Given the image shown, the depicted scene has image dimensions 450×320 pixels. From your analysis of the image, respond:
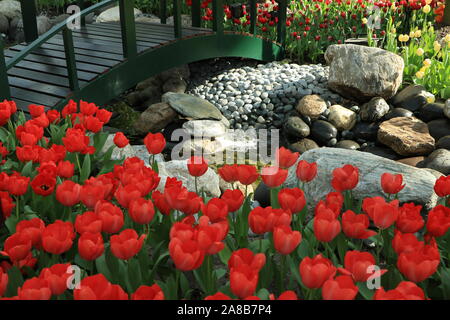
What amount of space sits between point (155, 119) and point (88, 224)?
5669 mm

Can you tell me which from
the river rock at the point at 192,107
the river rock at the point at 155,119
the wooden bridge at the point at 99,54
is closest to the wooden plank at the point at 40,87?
Answer: the wooden bridge at the point at 99,54

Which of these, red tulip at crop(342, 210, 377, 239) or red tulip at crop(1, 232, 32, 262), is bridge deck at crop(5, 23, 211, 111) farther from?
red tulip at crop(342, 210, 377, 239)

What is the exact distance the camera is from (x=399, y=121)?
21.2 feet

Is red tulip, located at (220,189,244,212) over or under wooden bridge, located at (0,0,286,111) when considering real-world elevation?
over

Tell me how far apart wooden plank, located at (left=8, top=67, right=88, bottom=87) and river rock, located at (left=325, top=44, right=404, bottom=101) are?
3.41m

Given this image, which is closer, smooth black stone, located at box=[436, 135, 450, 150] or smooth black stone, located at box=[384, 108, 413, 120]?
smooth black stone, located at box=[436, 135, 450, 150]

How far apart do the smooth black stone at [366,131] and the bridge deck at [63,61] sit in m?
2.57

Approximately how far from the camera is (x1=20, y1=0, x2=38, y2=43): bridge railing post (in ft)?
22.7

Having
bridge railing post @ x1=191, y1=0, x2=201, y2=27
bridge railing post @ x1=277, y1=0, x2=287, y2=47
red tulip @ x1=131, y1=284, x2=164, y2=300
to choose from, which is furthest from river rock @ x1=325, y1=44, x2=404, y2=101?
red tulip @ x1=131, y1=284, x2=164, y2=300

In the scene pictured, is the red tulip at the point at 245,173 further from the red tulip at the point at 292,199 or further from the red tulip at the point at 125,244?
the red tulip at the point at 125,244

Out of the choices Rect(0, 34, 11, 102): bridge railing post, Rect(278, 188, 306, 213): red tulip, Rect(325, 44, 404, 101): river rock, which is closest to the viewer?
Rect(278, 188, 306, 213): red tulip
